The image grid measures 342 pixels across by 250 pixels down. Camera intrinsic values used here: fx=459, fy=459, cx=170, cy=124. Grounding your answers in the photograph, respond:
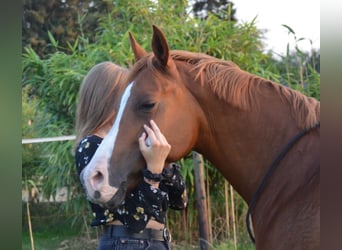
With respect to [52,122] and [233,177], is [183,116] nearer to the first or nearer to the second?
[233,177]

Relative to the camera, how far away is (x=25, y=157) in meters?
6.25

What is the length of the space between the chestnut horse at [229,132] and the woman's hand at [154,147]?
3 centimetres

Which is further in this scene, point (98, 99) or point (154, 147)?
point (98, 99)

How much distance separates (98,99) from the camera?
202 centimetres

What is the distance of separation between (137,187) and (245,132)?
18.5 inches

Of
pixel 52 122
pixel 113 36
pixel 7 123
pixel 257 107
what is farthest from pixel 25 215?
pixel 7 123

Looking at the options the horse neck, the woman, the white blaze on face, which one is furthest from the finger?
the horse neck

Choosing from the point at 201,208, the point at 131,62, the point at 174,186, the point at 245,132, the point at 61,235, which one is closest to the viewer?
the point at 245,132

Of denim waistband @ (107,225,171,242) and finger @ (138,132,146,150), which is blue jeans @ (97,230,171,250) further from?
finger @ (138,132,146,150)

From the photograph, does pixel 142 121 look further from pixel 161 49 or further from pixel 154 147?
pixel 161 49

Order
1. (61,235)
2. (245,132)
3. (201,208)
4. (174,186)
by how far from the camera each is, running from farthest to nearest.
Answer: (61,235) → (201,208) → (174,186) → (245,132)

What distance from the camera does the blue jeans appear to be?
70.2 inches

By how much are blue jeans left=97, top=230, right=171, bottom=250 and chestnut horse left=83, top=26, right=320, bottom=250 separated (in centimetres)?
25

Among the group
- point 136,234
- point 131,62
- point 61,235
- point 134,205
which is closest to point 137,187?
point 134,205
